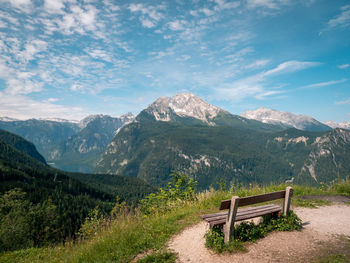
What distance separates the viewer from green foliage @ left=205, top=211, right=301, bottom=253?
760cm

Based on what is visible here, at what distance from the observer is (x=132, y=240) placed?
8703 mm

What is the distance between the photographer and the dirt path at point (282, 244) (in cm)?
702

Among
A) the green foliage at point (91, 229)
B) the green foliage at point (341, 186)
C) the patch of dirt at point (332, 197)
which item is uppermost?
the green foliage at point (341, 186)

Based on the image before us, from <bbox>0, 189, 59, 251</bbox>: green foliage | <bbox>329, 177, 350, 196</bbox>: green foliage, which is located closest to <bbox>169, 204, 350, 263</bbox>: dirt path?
<bbox>329, 177, 350, 196</bbox>: green foliage

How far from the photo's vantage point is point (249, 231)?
8.45 metres

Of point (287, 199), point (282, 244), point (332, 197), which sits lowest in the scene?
point (282, 244)

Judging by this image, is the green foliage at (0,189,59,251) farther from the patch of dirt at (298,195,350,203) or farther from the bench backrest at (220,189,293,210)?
the patch of dirt at (298,195,350,203)

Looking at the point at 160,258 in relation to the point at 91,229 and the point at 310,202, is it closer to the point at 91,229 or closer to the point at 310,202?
the point at 91,229

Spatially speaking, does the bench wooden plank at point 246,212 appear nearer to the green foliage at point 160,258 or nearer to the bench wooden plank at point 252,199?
the bench wooden plank at point 252,199

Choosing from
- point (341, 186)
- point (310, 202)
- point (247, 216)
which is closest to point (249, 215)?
point (247, 216)

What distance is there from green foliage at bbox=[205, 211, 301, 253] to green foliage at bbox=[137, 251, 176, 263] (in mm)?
1511

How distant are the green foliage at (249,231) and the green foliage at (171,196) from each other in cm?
603

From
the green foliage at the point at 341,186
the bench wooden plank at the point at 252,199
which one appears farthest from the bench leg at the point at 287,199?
the green foliage at the point at 341,186

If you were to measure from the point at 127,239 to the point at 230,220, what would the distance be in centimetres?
460
